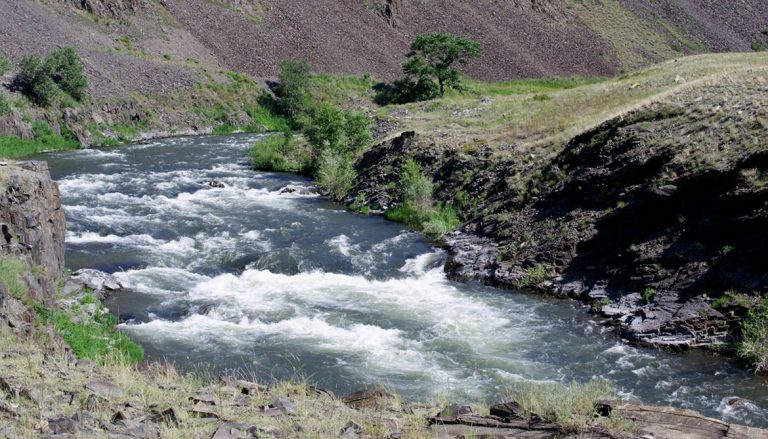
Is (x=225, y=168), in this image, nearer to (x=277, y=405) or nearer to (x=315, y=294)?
(x=315, y=294)

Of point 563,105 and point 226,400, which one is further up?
point 563,105

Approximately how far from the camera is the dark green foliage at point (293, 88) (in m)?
65.2

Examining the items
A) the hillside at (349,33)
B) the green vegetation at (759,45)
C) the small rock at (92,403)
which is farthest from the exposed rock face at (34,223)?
the green vegetation at (759,45)

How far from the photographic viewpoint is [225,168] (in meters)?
38.9

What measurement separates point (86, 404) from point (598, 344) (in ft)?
37.3

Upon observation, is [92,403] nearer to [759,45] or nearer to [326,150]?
[326,150]

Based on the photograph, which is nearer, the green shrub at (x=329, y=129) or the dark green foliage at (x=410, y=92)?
the green shrub at (x=329, y=129)

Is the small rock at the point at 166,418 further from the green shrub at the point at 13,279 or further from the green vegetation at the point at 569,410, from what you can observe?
the green shrub at the point at 13,279

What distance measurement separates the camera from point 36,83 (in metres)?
44.2

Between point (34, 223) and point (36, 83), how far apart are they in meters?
34.0

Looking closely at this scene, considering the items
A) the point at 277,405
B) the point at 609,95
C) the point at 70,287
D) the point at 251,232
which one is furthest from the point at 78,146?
the point at 277,405

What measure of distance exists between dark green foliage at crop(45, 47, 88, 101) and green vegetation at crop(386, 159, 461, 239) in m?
29.5

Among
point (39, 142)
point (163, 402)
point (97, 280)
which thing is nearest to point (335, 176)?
point (97, 280)

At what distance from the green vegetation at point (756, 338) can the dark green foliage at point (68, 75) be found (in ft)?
151
